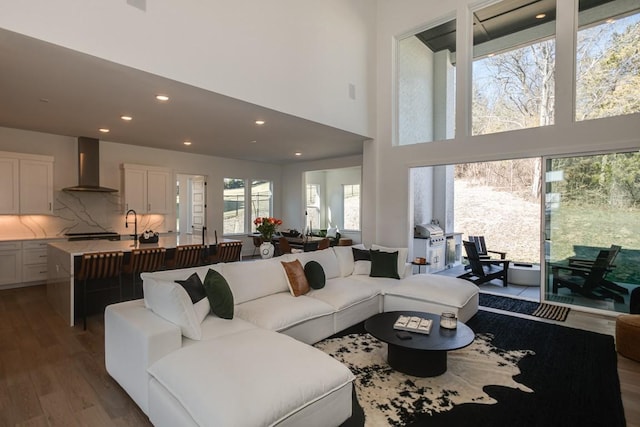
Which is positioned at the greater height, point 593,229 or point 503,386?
point 593,229

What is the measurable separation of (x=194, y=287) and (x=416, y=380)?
6.73 feet

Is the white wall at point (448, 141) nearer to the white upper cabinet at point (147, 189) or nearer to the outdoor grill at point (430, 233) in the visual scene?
the outdoor grill at point (430, 233)

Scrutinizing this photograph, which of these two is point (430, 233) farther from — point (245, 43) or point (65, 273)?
point (65, 273)

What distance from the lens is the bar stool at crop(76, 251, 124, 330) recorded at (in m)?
3.75

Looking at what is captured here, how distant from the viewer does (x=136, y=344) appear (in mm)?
2283

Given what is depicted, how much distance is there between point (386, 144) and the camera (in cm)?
637

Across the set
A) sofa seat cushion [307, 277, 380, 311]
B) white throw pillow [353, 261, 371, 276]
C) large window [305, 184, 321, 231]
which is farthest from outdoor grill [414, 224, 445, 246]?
large window [305, 184, 321, 231]

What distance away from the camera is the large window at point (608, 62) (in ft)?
14.0

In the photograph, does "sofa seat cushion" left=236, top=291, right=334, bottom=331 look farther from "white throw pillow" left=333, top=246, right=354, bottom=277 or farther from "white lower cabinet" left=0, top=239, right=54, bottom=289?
"white lower cabinet" left=0, top=239, right=54, bottom=289

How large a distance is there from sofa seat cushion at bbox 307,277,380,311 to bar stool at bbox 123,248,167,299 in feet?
6.95

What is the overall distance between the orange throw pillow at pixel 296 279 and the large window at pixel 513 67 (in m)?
3.81

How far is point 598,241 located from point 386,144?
3.61m

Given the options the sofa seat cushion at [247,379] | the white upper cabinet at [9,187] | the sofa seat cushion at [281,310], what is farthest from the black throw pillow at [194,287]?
the white upper cabinet at [9,187]

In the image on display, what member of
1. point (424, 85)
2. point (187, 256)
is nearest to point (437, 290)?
point (187, 256)
